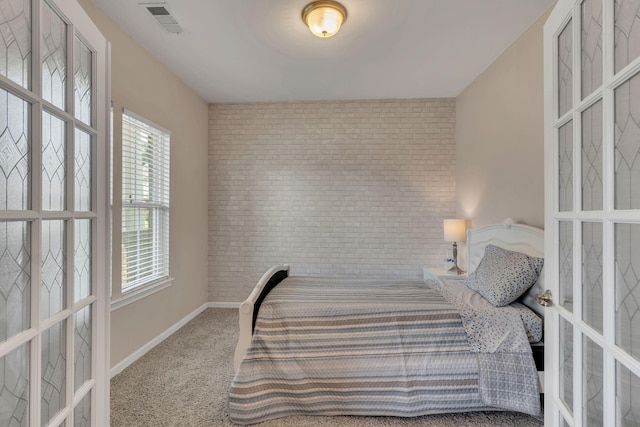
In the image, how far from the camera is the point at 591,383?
97 cm

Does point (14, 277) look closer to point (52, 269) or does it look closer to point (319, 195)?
point (52, 269)

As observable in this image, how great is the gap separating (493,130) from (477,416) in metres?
2.45

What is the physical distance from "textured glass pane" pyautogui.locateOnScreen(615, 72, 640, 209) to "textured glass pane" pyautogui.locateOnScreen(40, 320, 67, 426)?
1.66m

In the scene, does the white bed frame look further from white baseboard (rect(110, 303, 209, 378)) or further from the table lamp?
white baseboard (rect(110, 303, 209, 378))

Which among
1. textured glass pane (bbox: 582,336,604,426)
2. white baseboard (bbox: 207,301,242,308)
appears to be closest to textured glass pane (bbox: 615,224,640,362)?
textured glass pane (bbox: 582,336,604,426)

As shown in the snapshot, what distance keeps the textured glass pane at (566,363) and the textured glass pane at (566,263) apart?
79 mm

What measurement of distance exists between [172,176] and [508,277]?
3229 millimetres

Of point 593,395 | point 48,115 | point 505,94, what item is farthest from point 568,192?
point 505,94

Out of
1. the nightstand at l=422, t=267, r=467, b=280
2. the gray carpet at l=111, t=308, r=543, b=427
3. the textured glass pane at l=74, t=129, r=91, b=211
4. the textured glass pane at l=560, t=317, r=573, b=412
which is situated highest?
the textured glass pane at l=74, t=129, r=91, b=211

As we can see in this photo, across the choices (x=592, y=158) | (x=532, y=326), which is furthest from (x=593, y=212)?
(x=532, y=326)

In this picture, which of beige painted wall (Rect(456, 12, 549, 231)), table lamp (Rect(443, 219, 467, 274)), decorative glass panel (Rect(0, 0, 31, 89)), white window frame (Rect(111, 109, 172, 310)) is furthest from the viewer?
table lamp (Rect(443, 219, 467, 274))

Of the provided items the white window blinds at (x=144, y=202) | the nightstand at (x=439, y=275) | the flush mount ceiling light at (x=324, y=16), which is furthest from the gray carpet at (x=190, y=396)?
the flush mount ceiling light at (x=324, y=16)

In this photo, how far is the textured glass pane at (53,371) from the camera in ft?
2.97

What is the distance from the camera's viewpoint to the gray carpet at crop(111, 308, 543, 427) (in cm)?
192
